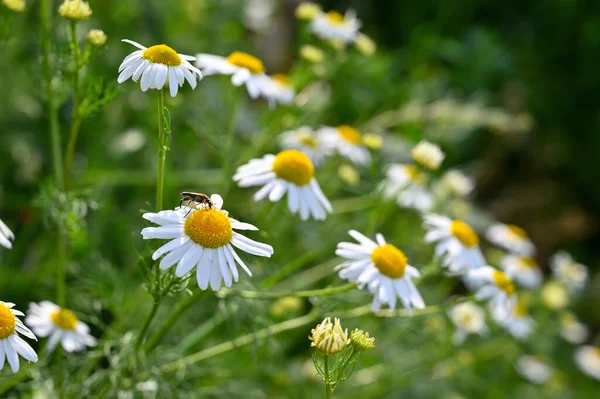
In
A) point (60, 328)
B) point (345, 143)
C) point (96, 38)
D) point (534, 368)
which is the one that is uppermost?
point (96, 38)

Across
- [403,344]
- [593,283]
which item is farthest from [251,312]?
[593,283]

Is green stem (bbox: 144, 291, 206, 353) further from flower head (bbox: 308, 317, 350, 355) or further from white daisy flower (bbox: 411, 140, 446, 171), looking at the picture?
white daisy flower (bbox: 411, 140, 446, 171)

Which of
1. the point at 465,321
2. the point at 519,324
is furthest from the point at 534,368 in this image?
the point at 465,321

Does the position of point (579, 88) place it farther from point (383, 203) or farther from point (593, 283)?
point (383, 203)

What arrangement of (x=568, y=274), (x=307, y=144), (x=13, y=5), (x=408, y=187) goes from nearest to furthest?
(x=13, y=5), (x=408, y=187), (x=307, y=144), (x=568, y=274)

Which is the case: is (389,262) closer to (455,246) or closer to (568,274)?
(455,246)

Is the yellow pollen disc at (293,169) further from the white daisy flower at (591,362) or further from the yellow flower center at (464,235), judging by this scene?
the white daisy flower at (591,362)
